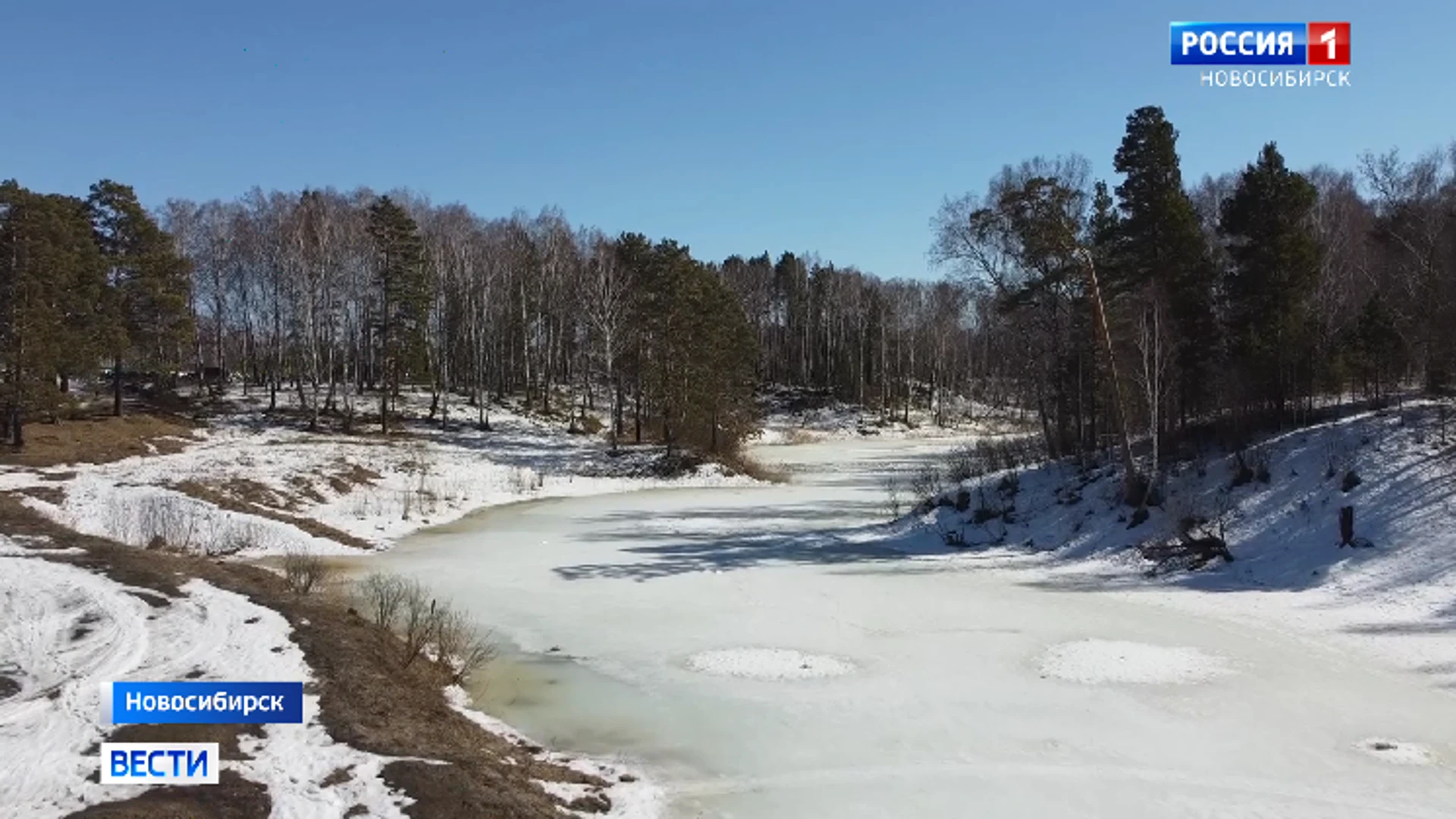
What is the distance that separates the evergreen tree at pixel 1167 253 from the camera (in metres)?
23.2

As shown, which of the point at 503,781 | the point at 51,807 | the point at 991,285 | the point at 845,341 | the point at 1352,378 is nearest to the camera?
the point at 51,807

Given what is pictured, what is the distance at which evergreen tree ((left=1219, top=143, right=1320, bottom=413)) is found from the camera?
20.5 m

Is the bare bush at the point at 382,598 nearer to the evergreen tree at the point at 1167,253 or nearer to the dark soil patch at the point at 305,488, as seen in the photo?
the dark soil patch at the point at 305,488

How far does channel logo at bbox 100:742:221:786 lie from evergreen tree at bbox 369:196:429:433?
36.9 meters

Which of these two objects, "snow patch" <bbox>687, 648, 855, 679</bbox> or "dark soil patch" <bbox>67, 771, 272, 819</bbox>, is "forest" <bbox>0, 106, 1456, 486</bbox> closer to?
"snow patch" <bbox>687, 648, 855, 679</bbox>

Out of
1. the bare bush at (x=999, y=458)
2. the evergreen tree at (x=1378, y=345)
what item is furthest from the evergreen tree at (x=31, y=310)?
the evergreen tree at (x=1378, y=345)

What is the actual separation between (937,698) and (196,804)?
6969 mm

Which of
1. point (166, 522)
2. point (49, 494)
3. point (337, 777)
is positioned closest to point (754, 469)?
point (166, 522)

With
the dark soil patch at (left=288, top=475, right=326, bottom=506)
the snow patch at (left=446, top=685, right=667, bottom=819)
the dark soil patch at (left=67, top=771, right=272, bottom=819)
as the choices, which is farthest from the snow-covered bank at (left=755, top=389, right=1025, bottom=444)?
the dark soil patch at (left=67, top=771, right=272, bottom=819)

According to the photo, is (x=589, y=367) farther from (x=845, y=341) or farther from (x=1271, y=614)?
(x=1271, y=614)

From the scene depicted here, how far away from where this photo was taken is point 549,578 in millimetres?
17641

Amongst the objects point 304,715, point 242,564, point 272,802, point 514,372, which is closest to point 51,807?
point 272,802

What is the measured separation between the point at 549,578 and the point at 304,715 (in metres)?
9.62
